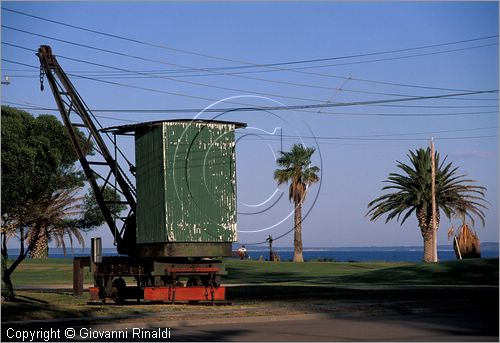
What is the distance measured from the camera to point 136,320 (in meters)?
21.1

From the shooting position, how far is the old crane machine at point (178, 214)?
86.0ft

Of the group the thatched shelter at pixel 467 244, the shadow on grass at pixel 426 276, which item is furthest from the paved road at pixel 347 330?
the thatched shelter at pixel 467 244

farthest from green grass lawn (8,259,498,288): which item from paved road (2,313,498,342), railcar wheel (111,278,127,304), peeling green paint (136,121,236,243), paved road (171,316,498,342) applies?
paved road (171,316,498,342)

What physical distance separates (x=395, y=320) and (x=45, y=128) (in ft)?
55.5

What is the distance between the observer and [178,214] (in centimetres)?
2625

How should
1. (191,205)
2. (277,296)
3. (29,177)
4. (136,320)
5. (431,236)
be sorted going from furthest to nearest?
(431,236) → (29,177) → (277,296) → (191,205) → (136,320)

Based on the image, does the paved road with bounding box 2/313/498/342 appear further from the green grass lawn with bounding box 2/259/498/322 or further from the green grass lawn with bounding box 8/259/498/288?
the green grass lawn with bounding box 8/259/498/288

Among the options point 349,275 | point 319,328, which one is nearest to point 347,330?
point 319,328

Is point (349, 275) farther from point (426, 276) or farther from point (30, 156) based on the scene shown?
point (30, 156)

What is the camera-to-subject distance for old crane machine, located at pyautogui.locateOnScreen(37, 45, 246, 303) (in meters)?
26.2

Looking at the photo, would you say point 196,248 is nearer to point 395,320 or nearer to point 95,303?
point 95,303

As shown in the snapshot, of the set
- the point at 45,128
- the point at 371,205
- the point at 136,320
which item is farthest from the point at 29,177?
the point at 371,205

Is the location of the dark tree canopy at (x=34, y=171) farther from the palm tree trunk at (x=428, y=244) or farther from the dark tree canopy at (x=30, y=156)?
the palm tree trunk at (x=428, y=244)

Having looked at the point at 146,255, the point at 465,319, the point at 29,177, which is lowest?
the point at 465,319
